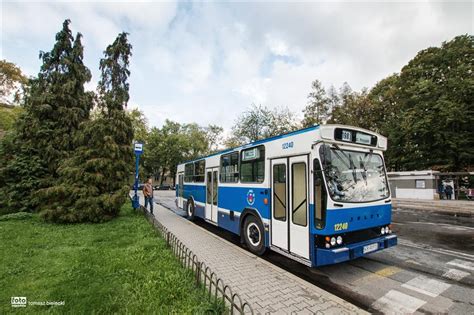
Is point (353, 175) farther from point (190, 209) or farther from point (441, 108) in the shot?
point (441, 108)

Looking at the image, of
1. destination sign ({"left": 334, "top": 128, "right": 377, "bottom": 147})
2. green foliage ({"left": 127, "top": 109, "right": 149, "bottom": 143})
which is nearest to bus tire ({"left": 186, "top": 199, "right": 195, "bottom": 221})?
destination sign ({"left": 334, "top": 128, "right": 377, "bottom": 147})

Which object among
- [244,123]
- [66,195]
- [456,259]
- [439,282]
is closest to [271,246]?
[439,282]

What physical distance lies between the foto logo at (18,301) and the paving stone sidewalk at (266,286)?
125 inches

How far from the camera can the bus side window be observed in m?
4.49

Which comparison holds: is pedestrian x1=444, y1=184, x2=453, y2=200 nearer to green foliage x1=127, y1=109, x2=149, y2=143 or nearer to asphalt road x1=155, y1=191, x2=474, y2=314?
asphalt road x1=155, y1=191, x2=474, y2=314

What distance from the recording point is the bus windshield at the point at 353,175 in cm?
466

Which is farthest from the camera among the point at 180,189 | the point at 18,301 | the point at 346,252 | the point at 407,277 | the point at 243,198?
the point at 180,189

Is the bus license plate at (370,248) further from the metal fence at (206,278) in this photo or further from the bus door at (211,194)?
the bus door at (211,194)

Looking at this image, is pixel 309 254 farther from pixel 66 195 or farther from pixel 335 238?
pixel 66 195

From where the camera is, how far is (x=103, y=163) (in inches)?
392

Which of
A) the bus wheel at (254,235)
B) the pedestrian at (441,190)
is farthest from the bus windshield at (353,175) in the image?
the pedestrian at (441,190)

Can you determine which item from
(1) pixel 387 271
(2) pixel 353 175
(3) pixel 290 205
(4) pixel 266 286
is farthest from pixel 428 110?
(4) pixel 266 286

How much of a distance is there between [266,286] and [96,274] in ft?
10.8

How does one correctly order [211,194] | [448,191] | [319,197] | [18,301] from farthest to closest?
[448,191]
[211,194]
[319,197]
[18,301]
